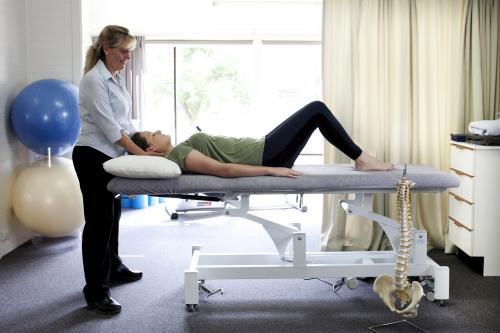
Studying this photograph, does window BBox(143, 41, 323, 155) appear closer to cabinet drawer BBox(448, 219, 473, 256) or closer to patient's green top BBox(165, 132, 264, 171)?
cabinet drawer BBox(448, 219, 473, 256)

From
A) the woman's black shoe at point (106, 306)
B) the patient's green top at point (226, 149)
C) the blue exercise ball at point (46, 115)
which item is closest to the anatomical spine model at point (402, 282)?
the patient's green top at point (226, 149)

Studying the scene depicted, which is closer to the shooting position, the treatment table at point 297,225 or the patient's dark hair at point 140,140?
the treatment table at point 297,225

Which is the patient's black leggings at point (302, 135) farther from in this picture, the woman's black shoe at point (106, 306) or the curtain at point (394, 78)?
the woman's black shoe at point (106, 306)

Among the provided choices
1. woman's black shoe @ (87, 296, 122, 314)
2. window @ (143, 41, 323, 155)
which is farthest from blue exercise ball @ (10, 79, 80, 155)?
window @ (143, 41, 323, 155)

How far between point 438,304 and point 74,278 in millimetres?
1973

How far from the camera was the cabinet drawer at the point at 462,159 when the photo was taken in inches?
128

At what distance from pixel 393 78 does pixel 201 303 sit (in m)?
1.85

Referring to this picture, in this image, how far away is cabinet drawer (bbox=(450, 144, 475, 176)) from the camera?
3256 millimetres

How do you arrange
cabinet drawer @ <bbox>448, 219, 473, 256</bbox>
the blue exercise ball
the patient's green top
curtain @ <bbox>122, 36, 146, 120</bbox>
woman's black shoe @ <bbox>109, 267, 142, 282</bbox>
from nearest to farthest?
1. the patient's green top
2. woman's black shoe @ <bbox>109, 267, 142, 282</bbox>
3. cabinet drawer @ <bbox>448, 219, 473, 256</bbox>
4. the blue exercise ball
5. curtain @ <bbox>122, 36, 146, 120</bbox>

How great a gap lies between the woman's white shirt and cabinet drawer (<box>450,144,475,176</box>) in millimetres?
1918

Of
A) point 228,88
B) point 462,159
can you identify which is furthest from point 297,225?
point 228,88

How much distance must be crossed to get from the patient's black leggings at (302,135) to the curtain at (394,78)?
813 mm

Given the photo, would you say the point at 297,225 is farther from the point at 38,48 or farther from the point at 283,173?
the point at 38,48

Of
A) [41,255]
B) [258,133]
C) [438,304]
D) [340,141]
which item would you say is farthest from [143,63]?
[438,304]
